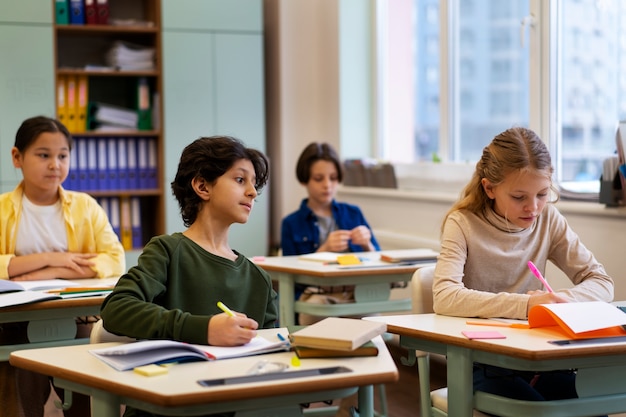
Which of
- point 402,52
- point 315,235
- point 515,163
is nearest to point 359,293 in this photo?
point 315,235

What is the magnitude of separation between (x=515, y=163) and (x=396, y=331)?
0.67 meters

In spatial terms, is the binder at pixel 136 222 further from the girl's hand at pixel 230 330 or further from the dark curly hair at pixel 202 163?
the girl's hand at pixel 230 330

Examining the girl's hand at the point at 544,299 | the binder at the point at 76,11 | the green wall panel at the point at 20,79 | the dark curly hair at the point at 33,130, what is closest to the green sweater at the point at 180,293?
the girl's hand at the point at 544,299

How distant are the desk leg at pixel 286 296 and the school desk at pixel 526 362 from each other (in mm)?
1300

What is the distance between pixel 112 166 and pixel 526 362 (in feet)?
13.1

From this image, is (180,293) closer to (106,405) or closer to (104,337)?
(104,337)

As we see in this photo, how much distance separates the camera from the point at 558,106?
3.82m

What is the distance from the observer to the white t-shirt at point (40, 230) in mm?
3242

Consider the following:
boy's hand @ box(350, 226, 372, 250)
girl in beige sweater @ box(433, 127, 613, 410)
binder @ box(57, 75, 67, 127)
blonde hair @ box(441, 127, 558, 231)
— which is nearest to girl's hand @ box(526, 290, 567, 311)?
girl in beige sweater @ box(433, 127, 613, 410)

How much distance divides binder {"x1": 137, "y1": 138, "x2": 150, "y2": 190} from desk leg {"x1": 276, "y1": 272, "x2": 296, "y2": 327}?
90.9 inches

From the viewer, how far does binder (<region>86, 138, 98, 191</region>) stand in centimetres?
534

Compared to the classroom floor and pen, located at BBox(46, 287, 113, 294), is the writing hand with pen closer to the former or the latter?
pen, located at BBox(46, 287, 113, 294)

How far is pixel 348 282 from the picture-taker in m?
3.24

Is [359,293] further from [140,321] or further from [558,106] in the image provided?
[140,321]
